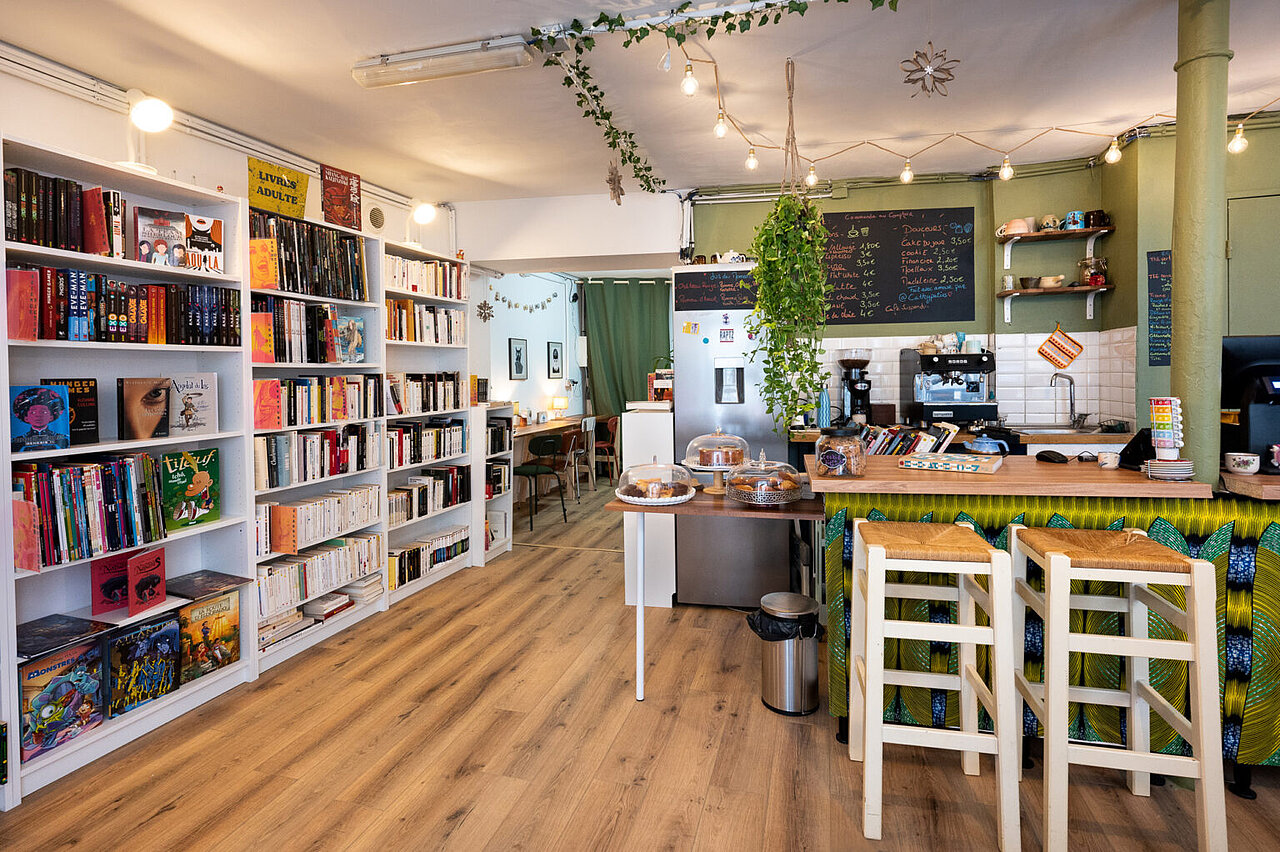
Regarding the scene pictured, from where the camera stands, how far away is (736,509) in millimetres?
2875

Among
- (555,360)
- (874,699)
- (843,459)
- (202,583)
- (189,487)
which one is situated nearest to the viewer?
(874,699)

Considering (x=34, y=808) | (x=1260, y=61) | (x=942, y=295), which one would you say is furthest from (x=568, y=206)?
(x=34, y=808)

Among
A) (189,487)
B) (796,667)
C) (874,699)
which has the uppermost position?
(189,487)

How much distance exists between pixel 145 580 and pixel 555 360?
6584 mm

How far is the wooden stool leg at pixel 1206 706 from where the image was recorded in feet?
5.97

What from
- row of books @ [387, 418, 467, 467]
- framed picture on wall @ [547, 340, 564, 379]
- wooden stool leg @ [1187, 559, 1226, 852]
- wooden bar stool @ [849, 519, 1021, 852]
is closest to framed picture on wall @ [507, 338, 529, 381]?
framed picture on wall @ [547, 340, 564, 379]

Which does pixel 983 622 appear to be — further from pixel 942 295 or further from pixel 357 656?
pixel 942 295

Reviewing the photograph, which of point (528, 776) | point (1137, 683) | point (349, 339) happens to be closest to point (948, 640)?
point (1137, 683)

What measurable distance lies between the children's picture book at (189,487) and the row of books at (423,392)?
1.28 meters

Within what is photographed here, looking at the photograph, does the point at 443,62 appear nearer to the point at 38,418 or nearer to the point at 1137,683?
the point at 38,418

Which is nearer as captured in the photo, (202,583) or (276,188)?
(202,583)

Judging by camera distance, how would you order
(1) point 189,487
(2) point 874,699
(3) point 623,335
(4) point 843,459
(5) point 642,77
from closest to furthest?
(2) point 874,699 → (4) point 843,459 → (1) point 189,487 → (5) point 642,77 → (3) point 623,335

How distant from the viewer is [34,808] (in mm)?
2299

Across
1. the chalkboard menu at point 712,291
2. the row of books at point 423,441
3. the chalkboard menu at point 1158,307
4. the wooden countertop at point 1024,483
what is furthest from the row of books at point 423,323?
the chalkboard menu at point 1158,307
